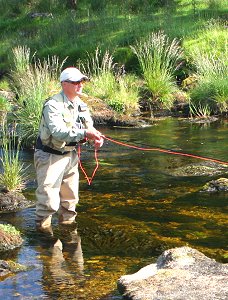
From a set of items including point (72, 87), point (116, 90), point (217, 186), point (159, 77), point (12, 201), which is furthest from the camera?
point (159, 77)

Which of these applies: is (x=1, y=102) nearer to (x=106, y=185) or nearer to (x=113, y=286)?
(x=106, y=185)

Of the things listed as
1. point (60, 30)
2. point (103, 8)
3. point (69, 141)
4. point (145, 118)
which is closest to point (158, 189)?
point (69, 141)

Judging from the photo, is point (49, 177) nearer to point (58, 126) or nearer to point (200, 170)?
point (58, 126)

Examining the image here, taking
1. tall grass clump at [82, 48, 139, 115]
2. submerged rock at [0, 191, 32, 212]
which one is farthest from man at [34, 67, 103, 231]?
tall grass clump at [82, 48, 139, 115]

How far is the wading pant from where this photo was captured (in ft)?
25.6

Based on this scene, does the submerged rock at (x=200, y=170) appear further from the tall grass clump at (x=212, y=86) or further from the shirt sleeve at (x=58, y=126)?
the tall grass clump at (x=212, y=86)

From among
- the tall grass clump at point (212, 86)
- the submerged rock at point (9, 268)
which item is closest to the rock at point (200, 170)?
the submerged rock at point (9, 268)

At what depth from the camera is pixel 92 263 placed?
7004 millimetres

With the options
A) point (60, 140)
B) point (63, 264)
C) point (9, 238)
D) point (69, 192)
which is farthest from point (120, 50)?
point (63, 264)

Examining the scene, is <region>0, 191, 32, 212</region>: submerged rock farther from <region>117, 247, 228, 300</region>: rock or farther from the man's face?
<region>117, 247, 228, 300</region>: rock

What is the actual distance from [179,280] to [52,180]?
2.59 metres

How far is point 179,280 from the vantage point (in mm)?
5621

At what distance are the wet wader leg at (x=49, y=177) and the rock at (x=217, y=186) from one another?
8.37 feet

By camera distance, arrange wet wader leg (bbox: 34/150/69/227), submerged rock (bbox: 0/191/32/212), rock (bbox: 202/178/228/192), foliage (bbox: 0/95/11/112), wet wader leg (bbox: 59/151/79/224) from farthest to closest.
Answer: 1. foliage (bbox: 0/95/11/112)
2. rock (bbox: 202/178/228/192)
3. submerged rock (bbox: 0/191/32/212)
4. wet wader leg (bbox: 59/151/79/224)
5. wet wader leg (bbox: 34/150/69/227)
